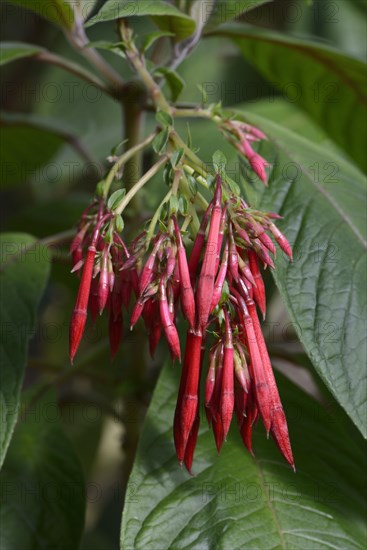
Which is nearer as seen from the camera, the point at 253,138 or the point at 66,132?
the point at 253,138

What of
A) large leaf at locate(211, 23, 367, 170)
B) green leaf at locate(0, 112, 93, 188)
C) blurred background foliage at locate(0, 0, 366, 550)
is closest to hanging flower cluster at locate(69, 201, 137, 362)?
blurred background foliage at locate(0, 0, 366, 550)

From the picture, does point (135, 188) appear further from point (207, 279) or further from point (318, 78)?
point (318, 78)

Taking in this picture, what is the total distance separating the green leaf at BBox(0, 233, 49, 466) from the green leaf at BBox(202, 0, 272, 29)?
378 mm

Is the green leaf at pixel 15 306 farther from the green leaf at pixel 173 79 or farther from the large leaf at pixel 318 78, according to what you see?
the large leaf at pixel 318 78

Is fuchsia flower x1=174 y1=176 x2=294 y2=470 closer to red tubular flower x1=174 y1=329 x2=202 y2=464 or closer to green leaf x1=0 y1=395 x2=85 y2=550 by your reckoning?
red tubular flower x1=174 y1=329 x2=202 y2=464

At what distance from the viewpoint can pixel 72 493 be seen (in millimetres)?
1025

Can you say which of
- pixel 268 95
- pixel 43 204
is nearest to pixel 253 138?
pixel 43 204

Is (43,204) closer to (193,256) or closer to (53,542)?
(53,542)

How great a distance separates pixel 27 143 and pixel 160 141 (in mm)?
806

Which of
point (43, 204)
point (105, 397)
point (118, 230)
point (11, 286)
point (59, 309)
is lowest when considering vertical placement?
point (59, 309)

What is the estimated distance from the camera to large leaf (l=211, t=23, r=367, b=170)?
1139 millimetres

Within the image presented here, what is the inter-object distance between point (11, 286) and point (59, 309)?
1328mm

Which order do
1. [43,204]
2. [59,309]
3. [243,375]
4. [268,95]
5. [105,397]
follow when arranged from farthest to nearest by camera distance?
[59,309] < [268,95] < [43,204] < [105,397] < [243,375]

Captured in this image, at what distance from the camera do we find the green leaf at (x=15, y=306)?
2.88ft
